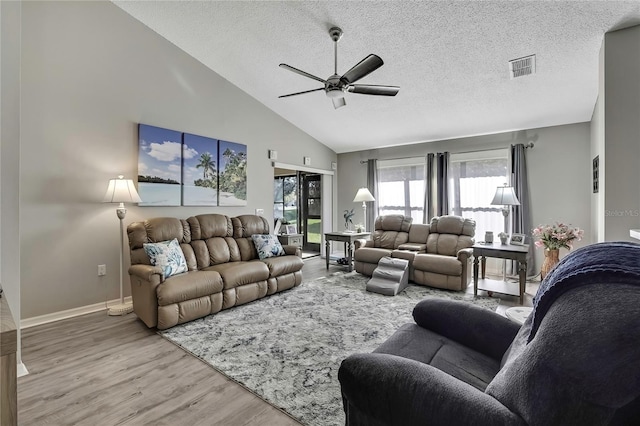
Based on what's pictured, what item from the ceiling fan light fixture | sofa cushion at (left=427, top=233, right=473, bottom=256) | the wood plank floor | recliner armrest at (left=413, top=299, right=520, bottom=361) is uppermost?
the ceiling fan light fixture

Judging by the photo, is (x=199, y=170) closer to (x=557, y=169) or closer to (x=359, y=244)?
(x=359, y=244)

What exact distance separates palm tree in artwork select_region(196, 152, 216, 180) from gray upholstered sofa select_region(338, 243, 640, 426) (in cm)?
407

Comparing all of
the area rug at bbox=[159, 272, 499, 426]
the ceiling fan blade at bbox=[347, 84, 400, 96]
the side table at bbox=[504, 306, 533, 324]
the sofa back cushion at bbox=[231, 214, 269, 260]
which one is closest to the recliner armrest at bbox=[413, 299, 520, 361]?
the side table at bbox=[504, 306, 533, 324]

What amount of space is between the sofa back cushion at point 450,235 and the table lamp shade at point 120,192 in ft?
14.1

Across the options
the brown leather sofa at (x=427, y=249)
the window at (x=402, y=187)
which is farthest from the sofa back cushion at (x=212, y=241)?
the window at (x=402, y=187)

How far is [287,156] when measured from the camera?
6035 mm

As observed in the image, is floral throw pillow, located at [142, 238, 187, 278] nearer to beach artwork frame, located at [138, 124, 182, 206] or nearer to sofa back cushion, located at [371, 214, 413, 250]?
beach artwork frame, located at [138, 124, 182, 206]

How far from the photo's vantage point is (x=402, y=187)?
21.3 feet

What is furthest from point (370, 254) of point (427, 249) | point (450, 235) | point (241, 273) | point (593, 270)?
point (593, 270)

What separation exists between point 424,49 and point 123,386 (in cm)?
423

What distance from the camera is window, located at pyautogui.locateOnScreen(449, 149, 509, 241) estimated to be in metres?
5.36

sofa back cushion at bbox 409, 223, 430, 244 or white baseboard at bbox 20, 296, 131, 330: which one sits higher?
sofa back cushion at bbox 409, 223, 430, 244

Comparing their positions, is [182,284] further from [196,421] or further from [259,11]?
[259,11]

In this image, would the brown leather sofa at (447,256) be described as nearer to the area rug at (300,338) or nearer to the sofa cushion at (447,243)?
the sofa cushion at (447,243)
